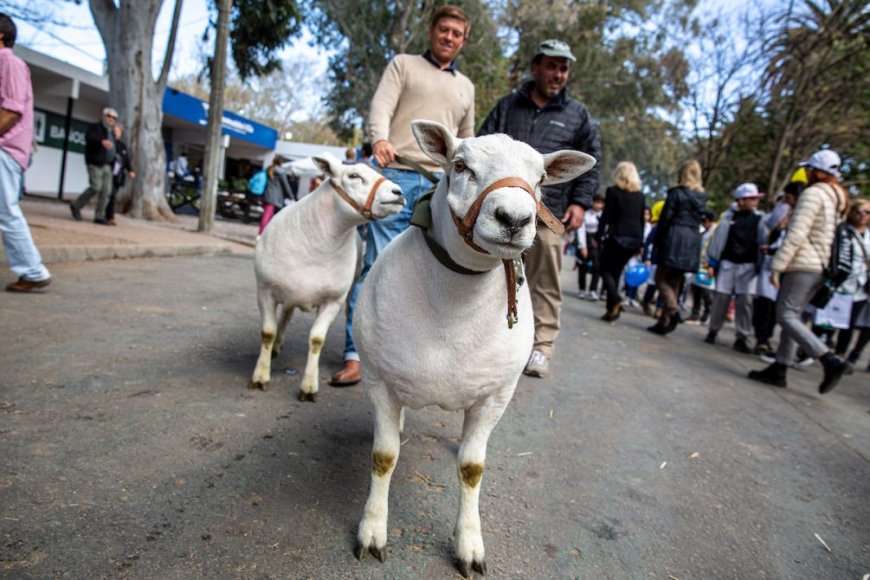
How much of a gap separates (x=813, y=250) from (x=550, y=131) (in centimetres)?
297

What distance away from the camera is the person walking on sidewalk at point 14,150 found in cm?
427

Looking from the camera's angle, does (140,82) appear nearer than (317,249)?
No

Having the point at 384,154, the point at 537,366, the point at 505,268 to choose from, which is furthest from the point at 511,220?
the point at 537,366

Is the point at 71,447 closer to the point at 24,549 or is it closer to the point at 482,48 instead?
the point at 24,549

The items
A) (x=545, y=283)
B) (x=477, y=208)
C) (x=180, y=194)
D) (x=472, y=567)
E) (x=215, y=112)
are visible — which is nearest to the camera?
(x=477, y=208)

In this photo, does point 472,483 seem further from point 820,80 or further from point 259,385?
point 820,80

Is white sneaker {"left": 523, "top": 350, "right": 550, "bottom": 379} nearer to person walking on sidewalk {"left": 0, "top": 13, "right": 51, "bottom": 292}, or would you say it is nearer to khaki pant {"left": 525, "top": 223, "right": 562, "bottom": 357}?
khaki pant {"left": 525, "top": 223, "right": 562, "bottom": 357}

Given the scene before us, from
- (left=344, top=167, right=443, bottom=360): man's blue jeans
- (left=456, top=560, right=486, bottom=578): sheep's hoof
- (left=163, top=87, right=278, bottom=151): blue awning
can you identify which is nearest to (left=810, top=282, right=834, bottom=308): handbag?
(left=344, top=167, right=443, bottom=360): man's blue jeans

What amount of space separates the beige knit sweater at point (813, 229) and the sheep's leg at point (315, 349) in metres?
4.26

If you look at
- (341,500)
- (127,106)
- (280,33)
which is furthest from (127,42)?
(341,500)

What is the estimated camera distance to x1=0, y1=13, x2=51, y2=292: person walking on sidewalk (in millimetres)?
4270

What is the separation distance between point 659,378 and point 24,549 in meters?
4.74

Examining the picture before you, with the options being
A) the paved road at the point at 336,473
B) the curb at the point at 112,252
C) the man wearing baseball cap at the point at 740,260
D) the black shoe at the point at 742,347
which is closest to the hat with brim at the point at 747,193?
the man wearing baseball cap at the point at 740,260

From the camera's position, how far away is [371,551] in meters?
1.92
